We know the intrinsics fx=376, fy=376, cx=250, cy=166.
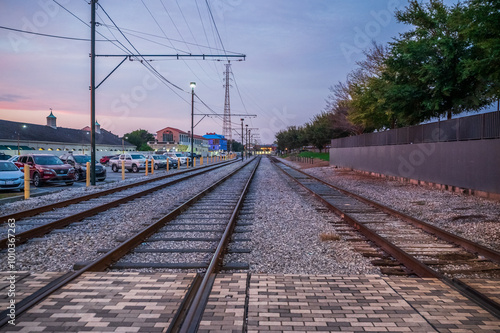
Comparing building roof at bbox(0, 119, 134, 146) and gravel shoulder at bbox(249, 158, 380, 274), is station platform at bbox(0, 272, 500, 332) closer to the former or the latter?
gravel shoulder at bbox(249, 158, 380, 274)

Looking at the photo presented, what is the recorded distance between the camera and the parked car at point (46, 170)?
1942 centimetres

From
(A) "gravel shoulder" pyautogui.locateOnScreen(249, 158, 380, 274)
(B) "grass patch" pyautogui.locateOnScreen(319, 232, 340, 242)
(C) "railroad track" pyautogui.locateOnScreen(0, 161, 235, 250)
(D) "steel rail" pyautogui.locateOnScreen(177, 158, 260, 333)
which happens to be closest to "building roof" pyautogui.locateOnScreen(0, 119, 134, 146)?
(C) "railroad track" pyautogui.locateOnScreen(0, 161, 235, 250)

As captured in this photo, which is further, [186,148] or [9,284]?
[186,148]

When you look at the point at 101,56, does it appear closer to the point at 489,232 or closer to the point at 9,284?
the point at 9,284

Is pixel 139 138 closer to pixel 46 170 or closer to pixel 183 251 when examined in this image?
pixel 46 170

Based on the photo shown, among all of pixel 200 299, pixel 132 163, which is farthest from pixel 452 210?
pixel 132 163

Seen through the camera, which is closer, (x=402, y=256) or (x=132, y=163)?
(x=402, y=256)

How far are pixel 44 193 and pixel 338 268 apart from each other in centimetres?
1440

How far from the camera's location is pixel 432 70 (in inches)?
680

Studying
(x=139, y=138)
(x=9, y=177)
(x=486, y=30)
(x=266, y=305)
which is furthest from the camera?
(x=139, y=138)

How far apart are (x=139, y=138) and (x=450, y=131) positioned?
4473 inches

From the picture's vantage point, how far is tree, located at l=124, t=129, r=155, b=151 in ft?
391

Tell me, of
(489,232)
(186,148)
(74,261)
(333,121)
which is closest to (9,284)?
(74,261)

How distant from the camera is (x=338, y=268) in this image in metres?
5.82
